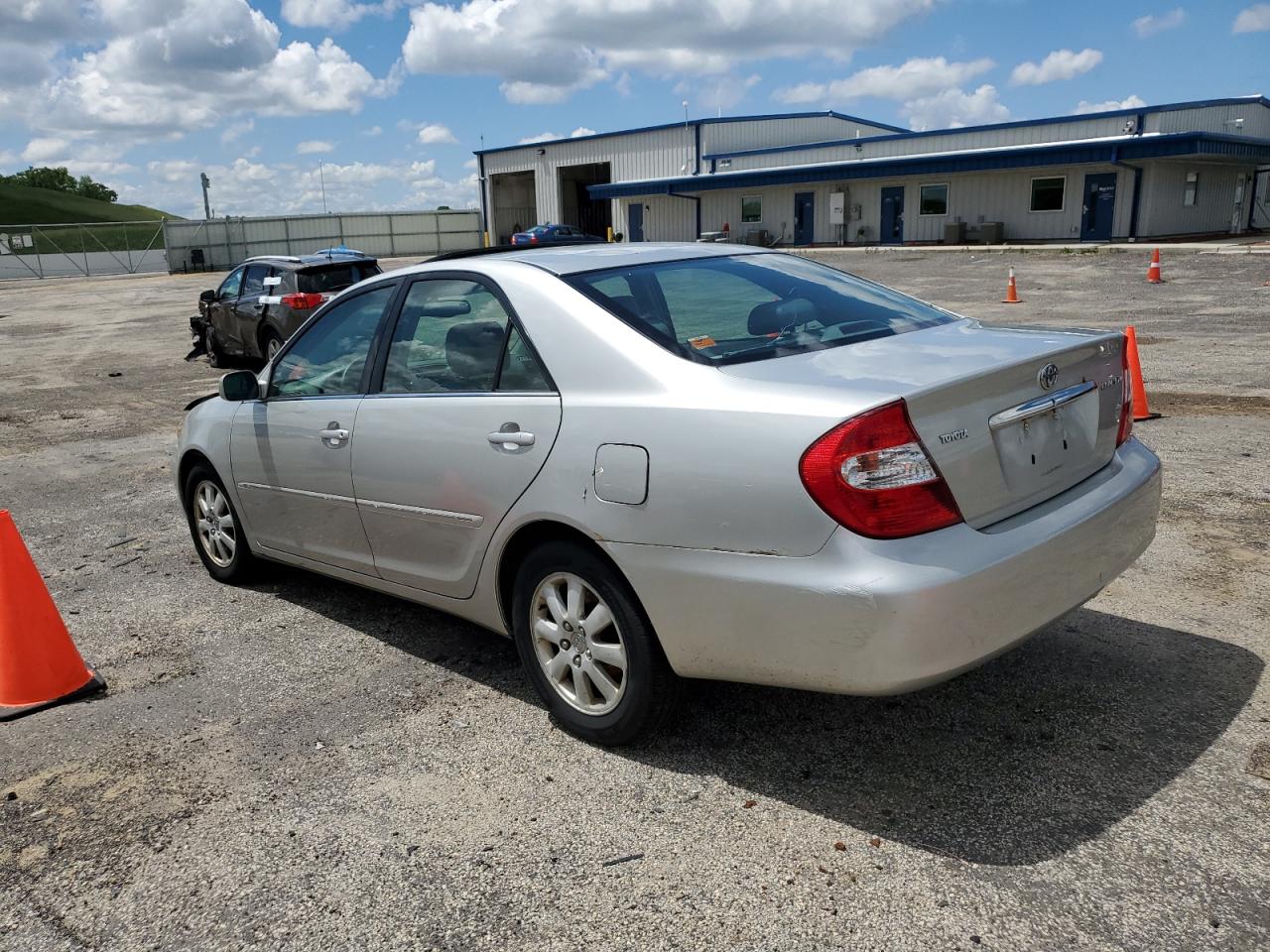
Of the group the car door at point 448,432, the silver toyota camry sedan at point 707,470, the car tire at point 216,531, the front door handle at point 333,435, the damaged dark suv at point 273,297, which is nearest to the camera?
the silver toyota camry sedan at point 707,470

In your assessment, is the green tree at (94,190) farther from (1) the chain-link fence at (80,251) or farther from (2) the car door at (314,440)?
(2) the car door at (314,440)

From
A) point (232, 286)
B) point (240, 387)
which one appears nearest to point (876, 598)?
point (240, 387)

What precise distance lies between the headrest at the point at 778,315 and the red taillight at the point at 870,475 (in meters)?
0.89

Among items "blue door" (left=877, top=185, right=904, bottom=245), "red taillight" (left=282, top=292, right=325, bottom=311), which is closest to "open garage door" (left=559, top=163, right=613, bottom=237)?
"blue door" (left=877, top=185, right=904, bottom=245)

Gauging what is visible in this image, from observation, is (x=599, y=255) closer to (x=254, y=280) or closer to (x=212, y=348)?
(x=254, y=280)

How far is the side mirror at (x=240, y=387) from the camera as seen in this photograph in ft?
16.1

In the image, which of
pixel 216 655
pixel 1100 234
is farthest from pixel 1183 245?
pixel 216 655

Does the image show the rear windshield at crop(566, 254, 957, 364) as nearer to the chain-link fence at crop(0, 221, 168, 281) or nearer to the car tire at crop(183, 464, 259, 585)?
the car tire at crop(183, 464, 259, 585)

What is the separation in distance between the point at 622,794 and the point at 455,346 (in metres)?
1.77

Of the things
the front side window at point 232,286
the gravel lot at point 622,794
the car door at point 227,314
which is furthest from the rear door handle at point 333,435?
the front side window at point 232,286

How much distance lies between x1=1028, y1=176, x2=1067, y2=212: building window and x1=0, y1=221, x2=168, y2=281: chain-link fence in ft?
138

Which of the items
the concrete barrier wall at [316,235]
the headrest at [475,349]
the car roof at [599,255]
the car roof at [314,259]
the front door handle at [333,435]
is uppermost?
the concrete barrier wall at [316,235]

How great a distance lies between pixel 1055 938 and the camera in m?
2.54

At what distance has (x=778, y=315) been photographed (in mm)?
3801
